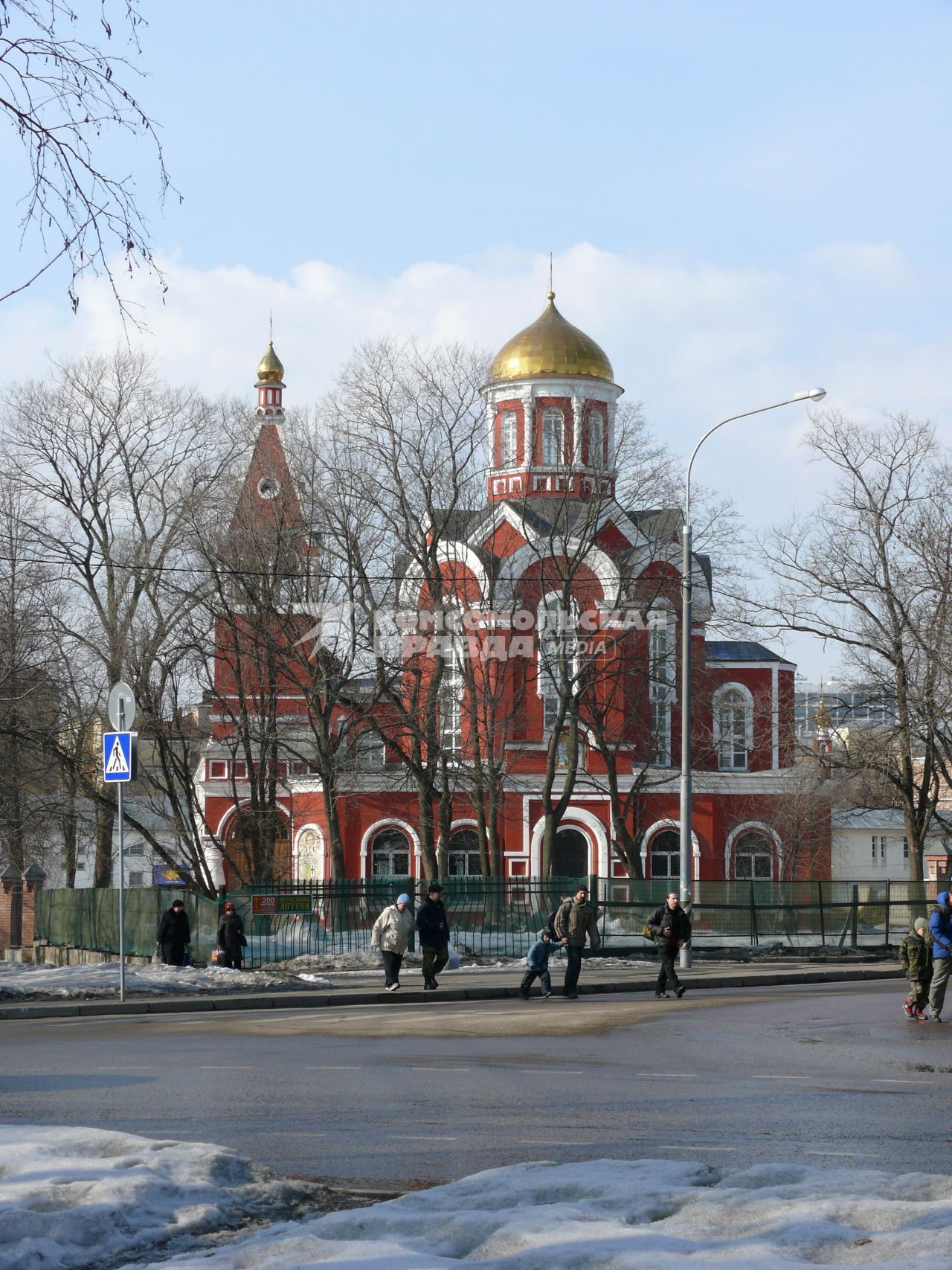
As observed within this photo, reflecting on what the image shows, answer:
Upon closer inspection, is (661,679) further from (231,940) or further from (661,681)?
(231,940)

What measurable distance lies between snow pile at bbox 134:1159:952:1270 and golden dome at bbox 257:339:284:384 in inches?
2112

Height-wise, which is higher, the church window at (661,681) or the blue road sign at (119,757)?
the church window at (661,681)

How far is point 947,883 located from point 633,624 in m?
11.8

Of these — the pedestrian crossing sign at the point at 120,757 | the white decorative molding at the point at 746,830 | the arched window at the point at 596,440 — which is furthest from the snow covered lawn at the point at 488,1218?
the white decorative molding at the point at 746,830

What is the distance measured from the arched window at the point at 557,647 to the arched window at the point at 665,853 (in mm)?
6670

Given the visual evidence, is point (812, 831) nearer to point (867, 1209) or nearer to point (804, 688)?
point (867, 1209)

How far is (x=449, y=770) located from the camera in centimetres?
3922

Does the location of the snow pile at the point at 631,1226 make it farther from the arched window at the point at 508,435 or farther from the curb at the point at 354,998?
the arched window at the point at 508,435

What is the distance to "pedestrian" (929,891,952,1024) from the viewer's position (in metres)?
17.6

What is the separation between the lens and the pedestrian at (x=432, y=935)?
870 inches

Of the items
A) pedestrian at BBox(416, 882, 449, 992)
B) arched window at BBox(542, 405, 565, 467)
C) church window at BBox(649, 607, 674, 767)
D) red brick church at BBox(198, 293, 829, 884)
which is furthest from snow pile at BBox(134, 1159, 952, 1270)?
arched window at BBox(542, 405, 565, 467)

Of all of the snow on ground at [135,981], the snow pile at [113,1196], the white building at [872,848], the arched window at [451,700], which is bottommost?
the white building at [872,848]

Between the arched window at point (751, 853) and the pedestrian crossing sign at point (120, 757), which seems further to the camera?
the arched window at point (751, 853)

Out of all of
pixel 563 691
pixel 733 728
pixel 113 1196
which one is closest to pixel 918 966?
pixel 113 1196
